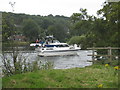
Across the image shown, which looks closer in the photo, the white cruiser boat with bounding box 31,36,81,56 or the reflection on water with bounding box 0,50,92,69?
the reflection on water with bounding box 0,50,92,69

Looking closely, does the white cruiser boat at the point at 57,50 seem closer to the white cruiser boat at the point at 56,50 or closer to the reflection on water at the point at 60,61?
the white cruiser boat at the point at 56,50

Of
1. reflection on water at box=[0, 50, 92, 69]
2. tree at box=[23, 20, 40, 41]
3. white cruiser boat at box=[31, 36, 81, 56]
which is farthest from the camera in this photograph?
white cruiser boat at box=[31, 36, 81, 56]

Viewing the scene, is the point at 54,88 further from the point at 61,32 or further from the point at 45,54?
the point at 61,32

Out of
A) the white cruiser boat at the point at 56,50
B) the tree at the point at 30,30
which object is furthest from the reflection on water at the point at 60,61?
the white cruiser boat at the point at 56,50

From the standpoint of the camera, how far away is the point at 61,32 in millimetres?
83875

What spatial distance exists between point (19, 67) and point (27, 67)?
0.43m

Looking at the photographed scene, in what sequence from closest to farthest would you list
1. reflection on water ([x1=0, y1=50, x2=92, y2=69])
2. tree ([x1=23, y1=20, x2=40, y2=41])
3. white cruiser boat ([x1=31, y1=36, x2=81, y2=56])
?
1. reflection on water ([x1=0, y1=50, x2=92, y2=69])
2. tree ([x1=23, y1=20, x2=40, y2=41])
3. white cruiser boat ([x1=31, y1=36, x2=81, y2=56])

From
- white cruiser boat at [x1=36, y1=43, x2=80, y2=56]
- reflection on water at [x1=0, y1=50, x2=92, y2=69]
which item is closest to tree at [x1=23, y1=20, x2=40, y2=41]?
white cruiser boat at [x1=36, y1=43, x2=80, y2=56]

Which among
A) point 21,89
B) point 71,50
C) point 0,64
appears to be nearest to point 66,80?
point 21,89

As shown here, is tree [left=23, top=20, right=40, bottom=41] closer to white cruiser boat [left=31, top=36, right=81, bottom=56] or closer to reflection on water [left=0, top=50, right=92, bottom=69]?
white cruiser boat [left=31, top=36, right=81, bottom=56]

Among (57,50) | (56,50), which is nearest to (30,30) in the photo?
(56,50)

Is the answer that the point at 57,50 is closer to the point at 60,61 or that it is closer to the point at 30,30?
the point at 60,61

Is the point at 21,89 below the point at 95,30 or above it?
below

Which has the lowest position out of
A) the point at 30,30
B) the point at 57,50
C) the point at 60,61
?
the point at 60,61
